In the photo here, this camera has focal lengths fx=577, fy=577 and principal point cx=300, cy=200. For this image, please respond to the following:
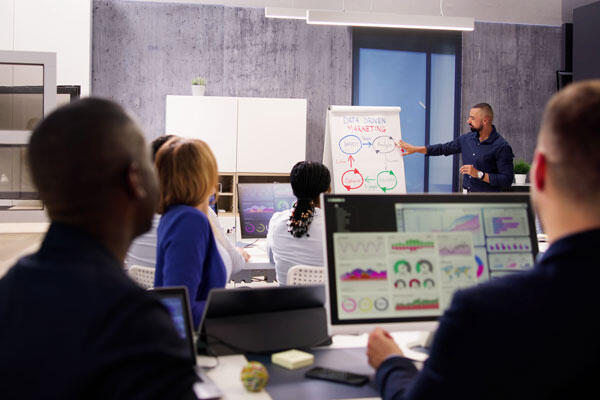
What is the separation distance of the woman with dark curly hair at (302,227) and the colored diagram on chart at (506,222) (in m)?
1.31

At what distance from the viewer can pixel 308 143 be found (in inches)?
270

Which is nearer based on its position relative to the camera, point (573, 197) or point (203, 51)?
point (573, 197)

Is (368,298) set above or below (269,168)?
below

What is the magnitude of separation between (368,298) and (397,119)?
506 centimetres

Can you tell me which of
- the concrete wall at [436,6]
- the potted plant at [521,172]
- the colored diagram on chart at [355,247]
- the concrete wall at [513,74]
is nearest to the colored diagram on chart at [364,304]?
the colored diagram on chart at [355,247]

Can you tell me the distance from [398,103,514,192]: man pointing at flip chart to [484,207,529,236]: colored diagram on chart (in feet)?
12.8

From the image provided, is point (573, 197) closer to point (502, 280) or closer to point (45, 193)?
point (502, 280)

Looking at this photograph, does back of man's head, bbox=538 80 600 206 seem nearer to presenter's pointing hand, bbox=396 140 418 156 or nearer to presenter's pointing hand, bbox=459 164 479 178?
presenter's pointing hand, bbox=459 164 479 178

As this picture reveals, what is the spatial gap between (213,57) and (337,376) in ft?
18.9

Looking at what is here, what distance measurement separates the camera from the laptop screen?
137 cm

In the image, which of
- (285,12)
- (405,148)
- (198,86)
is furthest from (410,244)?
(198,86)

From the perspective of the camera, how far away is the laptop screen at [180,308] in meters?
1.37

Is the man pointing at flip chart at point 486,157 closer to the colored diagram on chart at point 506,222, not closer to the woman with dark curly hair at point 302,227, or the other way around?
the woman with dark curly hair at point 302,227

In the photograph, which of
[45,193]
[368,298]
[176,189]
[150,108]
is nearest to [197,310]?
[176,189]
